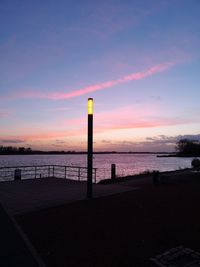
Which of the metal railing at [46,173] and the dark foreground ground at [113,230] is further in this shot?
the metal railing at [46,173]

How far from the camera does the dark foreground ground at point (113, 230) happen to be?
5637 millimetres

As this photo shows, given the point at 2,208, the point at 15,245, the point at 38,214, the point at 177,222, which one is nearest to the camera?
the point at 15,245

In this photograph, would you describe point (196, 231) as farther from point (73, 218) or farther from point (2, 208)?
point (2, 208)

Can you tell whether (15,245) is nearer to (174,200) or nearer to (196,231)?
(196,231)

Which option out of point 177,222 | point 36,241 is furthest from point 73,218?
point 177,222

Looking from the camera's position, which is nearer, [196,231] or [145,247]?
[145,247]

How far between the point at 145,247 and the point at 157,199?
16.6 feet

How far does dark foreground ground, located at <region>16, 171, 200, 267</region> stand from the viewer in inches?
222

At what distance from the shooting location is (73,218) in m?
8.46

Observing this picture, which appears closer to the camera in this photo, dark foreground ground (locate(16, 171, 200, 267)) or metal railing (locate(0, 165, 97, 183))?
dark foreground ground (locate(16, 171, 200, 267))

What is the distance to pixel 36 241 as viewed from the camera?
6578 mm

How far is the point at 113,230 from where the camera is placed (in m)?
7.12

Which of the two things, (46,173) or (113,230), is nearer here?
(113,230)

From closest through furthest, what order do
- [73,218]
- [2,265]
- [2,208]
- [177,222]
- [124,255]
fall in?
1. [2,265]
2. [124,255]
3. [177,222]
4. [73,218]
5. [2,208]
